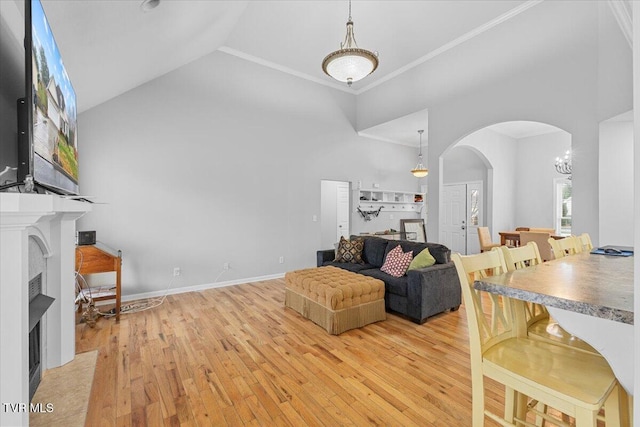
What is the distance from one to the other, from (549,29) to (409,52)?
6.41ft

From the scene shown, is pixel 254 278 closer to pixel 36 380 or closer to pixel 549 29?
pixel 36 380

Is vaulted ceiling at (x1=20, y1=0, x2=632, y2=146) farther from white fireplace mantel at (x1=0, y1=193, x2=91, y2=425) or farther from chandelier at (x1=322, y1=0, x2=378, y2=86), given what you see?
white fireplace mantel at (x1=0, y1=193, x2=91, y2=425)

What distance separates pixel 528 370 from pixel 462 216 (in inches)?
290

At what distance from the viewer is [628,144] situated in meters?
3.19

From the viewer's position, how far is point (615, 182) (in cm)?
328

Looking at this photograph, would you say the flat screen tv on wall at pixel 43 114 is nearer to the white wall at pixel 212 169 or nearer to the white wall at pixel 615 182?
the white wall at pixel 212 169

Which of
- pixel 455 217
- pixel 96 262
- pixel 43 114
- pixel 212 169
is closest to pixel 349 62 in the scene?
pixel 43 114

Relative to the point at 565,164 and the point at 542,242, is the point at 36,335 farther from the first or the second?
the point at 565,164

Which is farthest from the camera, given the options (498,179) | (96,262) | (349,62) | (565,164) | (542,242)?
(498,179)

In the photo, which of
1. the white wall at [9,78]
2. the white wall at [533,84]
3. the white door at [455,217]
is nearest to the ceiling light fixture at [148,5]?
the white wall at [9,78]

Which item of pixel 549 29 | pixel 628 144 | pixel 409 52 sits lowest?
pixel 628 144

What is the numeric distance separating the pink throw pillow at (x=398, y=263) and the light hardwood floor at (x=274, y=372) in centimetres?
54

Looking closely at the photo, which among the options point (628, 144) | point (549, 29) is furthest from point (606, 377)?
point (549, 29)

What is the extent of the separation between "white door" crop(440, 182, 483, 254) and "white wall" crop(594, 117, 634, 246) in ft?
12.7
